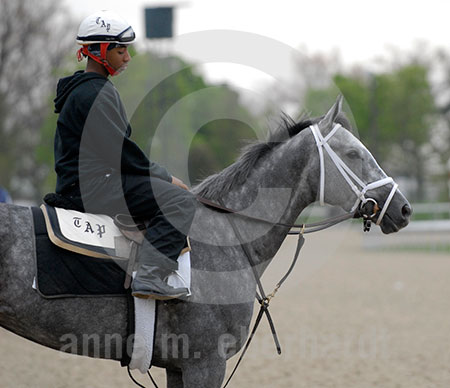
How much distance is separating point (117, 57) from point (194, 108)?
122 feet

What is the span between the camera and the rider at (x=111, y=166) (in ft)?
13.4

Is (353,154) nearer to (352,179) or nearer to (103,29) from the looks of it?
(352,179)

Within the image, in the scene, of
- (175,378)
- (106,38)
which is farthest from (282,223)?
(106,38)

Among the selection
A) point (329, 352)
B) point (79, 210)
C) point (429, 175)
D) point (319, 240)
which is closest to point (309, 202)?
point (79, 210)

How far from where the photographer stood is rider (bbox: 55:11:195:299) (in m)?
4.07

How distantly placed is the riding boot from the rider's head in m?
1.21

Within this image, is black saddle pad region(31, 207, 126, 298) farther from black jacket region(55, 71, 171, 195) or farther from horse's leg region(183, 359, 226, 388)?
horse's leg region(183, 359, 226, 388)

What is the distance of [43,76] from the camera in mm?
37625

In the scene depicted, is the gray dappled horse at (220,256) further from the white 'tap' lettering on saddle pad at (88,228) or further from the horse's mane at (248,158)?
the white 'tap' lettering on saddle pad at (88,228)

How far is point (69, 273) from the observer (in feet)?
13.3

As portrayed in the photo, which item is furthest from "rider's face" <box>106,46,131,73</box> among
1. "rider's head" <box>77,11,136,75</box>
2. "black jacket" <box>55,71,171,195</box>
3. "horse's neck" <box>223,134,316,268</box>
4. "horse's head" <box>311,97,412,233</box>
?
"horse's head" <box>311,97,412,233</box>

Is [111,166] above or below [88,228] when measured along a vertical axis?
above

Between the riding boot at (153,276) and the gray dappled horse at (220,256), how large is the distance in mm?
182

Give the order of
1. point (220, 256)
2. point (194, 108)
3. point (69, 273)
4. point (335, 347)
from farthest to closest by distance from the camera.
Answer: point (194, 108)
point (335, 347)
point (220, 256)
point (69, 273)
